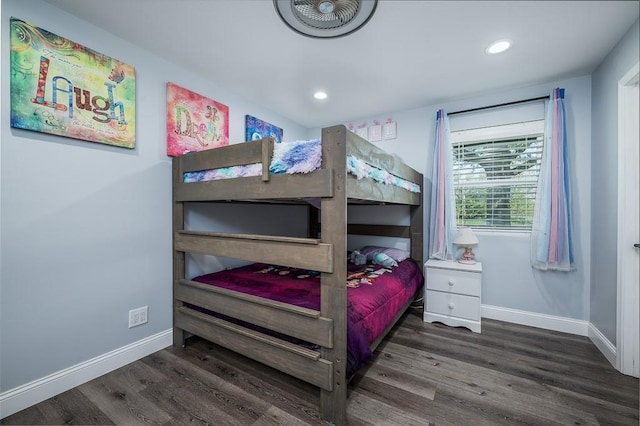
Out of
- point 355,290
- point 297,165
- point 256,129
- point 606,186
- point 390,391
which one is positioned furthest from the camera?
point 256,129

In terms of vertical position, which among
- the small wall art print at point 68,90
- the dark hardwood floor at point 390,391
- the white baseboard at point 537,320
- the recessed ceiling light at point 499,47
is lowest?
the dark hardwood floor at point 390,391

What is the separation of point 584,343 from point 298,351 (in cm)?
230

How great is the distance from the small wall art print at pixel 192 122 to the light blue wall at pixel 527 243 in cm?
204

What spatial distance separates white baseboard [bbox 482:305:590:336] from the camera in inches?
84.4

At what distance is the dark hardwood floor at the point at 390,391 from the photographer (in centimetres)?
126

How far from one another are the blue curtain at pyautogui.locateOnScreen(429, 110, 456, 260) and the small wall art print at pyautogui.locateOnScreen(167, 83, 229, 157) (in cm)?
208

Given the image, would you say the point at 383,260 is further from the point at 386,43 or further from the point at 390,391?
the point at 386,43

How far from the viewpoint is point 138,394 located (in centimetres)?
142

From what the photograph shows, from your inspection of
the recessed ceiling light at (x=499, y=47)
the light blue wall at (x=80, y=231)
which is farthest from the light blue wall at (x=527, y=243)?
the light blue wall at (x=80, y=231)

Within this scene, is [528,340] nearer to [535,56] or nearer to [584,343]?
[584,343]

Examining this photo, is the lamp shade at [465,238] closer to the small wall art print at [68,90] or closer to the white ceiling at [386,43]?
the white ceiling at [386,43]

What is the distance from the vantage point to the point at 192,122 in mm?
2074

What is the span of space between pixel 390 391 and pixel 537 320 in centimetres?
175

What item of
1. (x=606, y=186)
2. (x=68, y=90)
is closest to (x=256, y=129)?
(x=68, y=90)
